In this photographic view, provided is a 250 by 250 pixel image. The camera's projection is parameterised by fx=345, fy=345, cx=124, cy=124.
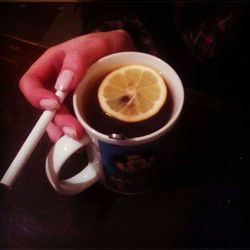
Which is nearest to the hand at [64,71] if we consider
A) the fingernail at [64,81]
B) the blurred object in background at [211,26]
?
the fingernail at [64,81]

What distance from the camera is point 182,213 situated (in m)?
0.49

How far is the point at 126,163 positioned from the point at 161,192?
0.11 m

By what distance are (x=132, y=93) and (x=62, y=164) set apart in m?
0.13

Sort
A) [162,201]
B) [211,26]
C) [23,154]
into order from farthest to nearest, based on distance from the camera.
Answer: [211,26] → [162,201] → [23,154]

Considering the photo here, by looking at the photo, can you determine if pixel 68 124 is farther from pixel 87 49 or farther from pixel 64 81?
pixel 87 49

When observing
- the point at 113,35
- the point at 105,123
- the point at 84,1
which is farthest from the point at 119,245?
the point at 84,1

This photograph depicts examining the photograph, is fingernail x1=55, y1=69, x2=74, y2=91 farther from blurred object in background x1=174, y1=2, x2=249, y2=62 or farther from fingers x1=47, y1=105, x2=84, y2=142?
blurred object in background x1=174, y1=2, x2=249, y2=62

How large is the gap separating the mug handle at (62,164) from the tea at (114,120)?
3 centimetres

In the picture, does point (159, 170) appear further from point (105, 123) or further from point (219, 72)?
point (219, 72)

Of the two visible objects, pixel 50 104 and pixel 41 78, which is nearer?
pixel 50 104

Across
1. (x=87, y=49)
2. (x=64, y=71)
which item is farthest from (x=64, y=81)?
(x=87, y=49)

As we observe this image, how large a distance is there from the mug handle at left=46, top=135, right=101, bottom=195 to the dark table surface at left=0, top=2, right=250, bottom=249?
1.5 inches

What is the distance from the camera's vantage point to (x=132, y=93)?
1.51 feet

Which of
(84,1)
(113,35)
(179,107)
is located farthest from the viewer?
(84,1)
